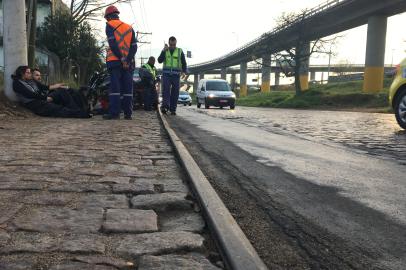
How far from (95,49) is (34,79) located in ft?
71.3

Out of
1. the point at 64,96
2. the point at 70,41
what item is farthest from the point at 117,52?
the point at 70,41

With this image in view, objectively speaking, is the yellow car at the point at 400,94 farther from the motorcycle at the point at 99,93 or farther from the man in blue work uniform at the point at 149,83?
the man in blue work uniform at the point at 149,83

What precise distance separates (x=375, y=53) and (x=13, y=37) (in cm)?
2999

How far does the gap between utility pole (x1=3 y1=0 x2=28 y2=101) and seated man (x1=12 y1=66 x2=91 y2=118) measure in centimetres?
35

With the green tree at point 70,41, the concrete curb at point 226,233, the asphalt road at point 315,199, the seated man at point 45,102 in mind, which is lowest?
the asphalt road at point 315,199

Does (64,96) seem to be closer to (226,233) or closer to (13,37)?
(13,37)

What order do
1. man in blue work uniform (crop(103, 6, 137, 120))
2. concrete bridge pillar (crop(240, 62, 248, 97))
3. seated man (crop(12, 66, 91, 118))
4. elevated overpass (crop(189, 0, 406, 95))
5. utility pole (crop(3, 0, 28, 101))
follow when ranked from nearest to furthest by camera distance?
man in blue work uniform (crop(103, 6, 137, 120)), utility pole (crop(3, 0, 28, 101)), seated man (crop(12, 66, 91, 118)), elevated overpass (crop(189, 0, 406, 95)), concrete bridge pillar (crop(240, 62, 248, 97))

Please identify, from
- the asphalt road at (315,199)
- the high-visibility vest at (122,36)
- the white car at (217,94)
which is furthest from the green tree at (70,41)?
the asphalt road at (315,199)

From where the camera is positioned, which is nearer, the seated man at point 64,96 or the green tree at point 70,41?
the seated man at point 64,96

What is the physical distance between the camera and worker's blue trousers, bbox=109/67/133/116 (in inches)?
417

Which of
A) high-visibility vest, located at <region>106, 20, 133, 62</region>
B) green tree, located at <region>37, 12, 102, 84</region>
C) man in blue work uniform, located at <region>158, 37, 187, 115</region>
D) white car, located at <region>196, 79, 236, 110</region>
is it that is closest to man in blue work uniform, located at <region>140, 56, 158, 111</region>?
man in blue work uniform, located at <region>158, 37, 187, 115</region>

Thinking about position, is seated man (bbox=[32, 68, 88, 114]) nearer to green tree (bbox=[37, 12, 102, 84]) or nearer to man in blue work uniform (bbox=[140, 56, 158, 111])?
man in blue work uniform (bbox=[140, 56, 158, 111])

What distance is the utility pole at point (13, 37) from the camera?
34.5 feet

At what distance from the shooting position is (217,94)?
26.3 meters
